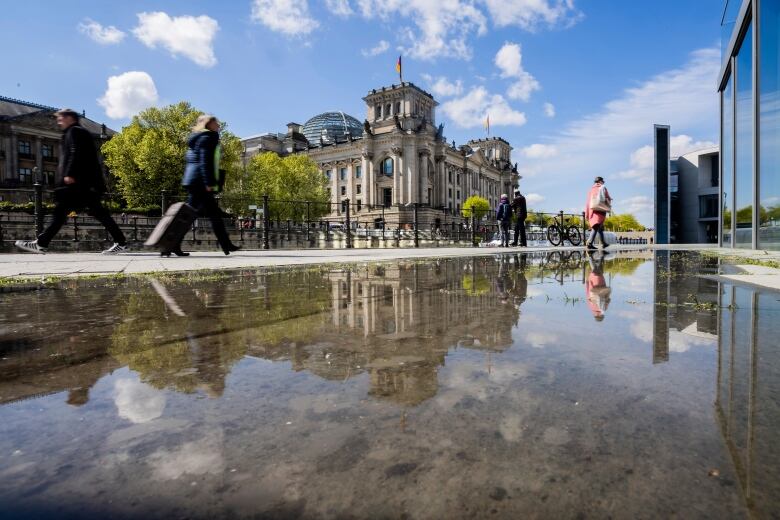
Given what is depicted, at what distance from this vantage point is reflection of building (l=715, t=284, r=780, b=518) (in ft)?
2.85

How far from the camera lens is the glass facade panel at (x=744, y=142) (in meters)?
14.2

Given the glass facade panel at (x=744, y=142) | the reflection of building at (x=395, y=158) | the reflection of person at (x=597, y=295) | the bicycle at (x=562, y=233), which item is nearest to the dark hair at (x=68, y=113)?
the reflection of person at (x=597, y=295)

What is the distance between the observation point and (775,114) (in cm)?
1208

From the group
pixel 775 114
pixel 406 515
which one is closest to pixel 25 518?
pixel 406 515

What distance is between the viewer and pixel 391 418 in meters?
1.21

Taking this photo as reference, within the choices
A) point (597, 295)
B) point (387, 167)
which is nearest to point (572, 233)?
point (597, 295)

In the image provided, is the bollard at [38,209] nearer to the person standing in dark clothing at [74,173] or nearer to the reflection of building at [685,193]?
the person standing in dark clothing at [74,173]

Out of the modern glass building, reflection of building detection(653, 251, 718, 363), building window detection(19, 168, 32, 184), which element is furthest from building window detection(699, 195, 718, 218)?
building window detection(19, 168, 32, 184)

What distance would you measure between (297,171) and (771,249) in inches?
1891

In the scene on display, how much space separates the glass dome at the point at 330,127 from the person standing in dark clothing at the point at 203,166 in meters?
92.4

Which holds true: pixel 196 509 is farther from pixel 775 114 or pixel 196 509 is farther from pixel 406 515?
pixel 775 114

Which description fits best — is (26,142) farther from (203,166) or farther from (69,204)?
(203,166)

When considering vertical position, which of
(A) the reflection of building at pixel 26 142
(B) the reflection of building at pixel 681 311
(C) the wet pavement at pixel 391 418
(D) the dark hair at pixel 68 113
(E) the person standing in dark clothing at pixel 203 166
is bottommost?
(C) the wet pavement at pixel 391 418

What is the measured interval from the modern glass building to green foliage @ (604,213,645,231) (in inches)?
4209
